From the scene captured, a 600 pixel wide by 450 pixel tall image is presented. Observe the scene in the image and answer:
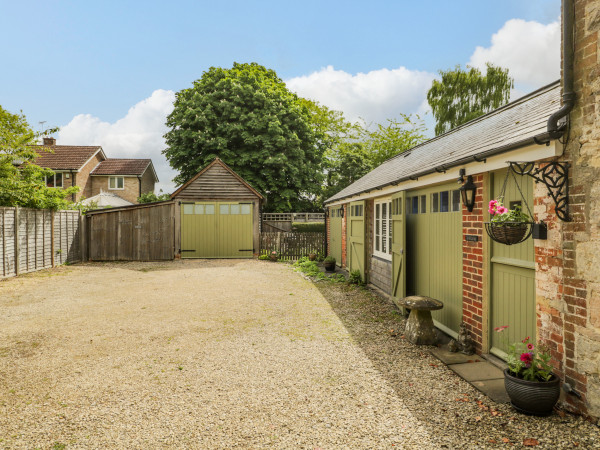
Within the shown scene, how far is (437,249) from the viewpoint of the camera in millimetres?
6355

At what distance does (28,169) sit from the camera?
42.9ft

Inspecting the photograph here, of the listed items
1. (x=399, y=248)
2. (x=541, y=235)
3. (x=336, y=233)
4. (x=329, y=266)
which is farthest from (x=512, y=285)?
(x=336, y=233)

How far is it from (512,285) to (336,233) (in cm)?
1052

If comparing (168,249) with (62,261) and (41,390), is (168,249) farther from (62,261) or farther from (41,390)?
(41,390)

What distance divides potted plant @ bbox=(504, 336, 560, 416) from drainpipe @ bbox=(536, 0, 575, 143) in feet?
6.03

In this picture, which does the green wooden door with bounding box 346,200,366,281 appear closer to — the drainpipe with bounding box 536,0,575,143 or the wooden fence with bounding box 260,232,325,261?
the wooden fence with bounding box 260,232,325,261

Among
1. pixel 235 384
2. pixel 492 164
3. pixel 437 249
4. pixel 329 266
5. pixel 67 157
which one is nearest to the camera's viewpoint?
pixel 235 384

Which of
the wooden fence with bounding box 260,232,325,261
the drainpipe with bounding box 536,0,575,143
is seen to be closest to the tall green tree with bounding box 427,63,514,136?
the wooden fence with bounding box 260,232,325,261

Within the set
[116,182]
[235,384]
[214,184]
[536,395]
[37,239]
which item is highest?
[116,182]

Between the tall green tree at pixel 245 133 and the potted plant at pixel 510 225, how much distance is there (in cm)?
1996

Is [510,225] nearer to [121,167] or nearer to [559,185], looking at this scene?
[559,185]

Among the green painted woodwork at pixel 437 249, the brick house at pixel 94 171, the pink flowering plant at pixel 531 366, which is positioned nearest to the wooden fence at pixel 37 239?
the green painted woodwork at pixel 437 249

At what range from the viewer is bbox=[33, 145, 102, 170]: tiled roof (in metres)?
29.7

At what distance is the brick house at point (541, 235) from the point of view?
3.24 meters
